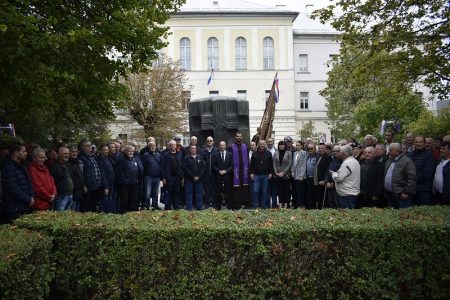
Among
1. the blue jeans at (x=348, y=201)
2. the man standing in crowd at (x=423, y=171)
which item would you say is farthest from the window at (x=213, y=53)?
the man standing in crowd at (x=423, y=171)

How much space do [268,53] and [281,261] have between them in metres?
41.8

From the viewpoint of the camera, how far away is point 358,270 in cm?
494

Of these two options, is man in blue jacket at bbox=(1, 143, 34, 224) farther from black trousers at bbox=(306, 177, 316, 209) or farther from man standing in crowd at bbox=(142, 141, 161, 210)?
black trousers at bbox=(306, 177, 316, 209)

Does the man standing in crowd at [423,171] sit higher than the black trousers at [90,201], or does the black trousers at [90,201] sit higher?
the man standing in crowd at [423,171]

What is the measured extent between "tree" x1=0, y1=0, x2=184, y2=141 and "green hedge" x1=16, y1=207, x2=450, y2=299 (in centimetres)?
408

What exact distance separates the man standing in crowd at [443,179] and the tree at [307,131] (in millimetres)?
34757

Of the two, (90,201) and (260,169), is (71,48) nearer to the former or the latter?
(90,201)

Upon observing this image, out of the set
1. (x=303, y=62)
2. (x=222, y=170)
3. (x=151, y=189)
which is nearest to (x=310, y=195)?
(x=222, y=170)

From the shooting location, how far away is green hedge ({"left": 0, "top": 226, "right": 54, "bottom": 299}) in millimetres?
4230

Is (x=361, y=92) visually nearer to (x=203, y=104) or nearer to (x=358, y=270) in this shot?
(x=203, y=104)

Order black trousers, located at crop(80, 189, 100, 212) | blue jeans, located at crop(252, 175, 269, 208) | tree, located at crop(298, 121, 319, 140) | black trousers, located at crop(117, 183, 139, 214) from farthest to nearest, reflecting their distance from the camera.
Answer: tree, located at crop(298, 121, 319, 140) → blue jeans, located at crop(252, 175, 269, 208) → black trousers, located at crop(117, 183, 139, 214) → black trousers, located at crop(80, 189, 100, 212)

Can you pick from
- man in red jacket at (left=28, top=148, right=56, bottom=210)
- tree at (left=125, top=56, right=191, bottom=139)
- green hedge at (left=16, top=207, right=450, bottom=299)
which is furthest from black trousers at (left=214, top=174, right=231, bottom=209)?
tree at (left=125, top=56, right=191, bottom=139)

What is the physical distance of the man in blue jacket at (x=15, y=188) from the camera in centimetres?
721

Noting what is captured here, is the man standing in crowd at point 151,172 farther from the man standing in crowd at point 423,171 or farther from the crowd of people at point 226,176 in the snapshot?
the man standing in crowd at point 423,171
